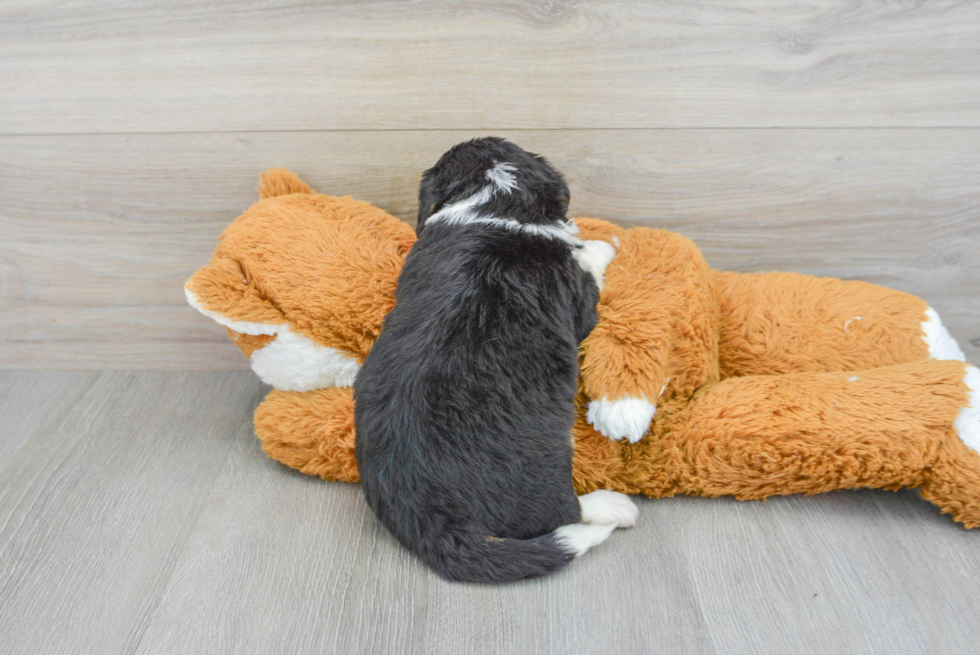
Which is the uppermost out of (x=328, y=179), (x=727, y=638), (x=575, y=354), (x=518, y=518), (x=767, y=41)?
(x=767, y=41)

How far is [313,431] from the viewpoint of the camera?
138 centimetres

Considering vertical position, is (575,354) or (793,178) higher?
(793,178)

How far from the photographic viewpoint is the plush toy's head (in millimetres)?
1353

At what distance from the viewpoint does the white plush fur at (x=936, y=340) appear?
1.37m

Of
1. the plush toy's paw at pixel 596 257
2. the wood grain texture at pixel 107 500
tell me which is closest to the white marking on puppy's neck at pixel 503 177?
the plush toy's paw at pixel 596 257

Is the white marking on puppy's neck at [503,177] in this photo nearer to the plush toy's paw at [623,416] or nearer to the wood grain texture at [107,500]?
the plush toy's paw at [623,416]

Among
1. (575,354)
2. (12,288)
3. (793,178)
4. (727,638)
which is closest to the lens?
(727,638)

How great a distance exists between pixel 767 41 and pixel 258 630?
147 cm

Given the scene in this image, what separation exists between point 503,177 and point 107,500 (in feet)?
3.36

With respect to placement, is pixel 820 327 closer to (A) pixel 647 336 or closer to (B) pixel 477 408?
(A) pixel 647 336

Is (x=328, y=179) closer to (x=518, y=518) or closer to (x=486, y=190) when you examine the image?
(x=486, y=190)

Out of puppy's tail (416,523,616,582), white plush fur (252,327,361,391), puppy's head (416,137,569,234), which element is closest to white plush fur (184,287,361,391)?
white plush fur (252,327,361,391)

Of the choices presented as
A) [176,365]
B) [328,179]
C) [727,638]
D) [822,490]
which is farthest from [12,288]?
[822,490]

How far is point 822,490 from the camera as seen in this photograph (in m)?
1.28
